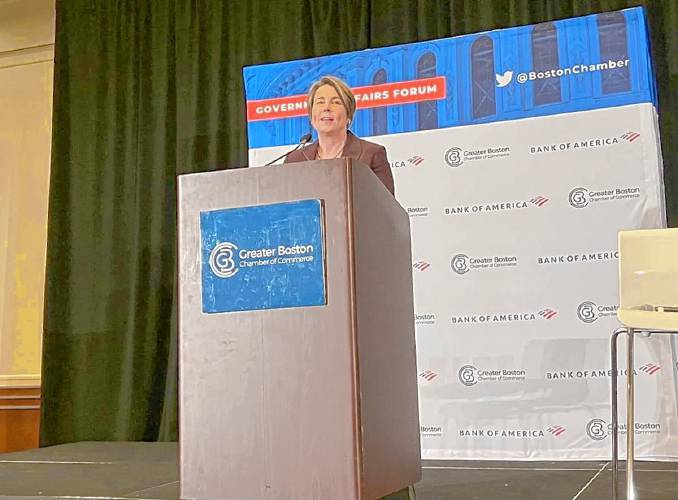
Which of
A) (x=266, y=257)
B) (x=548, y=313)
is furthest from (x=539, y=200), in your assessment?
(x=266, y=257)

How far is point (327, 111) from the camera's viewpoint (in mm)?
3229

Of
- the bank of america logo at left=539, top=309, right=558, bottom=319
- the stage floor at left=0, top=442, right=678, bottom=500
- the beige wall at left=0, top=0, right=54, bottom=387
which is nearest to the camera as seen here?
the stage floor at left=0, top=442, right=678, bottom=500

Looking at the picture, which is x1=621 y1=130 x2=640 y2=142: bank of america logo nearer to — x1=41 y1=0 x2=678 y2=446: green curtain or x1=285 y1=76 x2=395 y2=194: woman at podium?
x1=285 y1=76 x2=395 y2=194: woman at podium

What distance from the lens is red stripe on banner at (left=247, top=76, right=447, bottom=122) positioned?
369cm

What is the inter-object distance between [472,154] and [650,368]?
111 cm

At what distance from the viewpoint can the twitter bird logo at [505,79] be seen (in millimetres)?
3564

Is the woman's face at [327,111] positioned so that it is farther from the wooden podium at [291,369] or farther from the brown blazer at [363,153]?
the wooden podium at [291,369]

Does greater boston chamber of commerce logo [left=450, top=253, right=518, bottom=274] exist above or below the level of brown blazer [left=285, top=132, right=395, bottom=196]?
below

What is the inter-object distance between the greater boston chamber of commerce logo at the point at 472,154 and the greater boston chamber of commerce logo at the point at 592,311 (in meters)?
0.69

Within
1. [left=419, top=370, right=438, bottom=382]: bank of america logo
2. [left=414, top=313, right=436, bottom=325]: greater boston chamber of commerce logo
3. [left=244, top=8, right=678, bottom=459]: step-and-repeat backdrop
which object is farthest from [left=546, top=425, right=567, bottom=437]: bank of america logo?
[left=414, top=313, right=436, bottom=325]: greater boston chamber of commerce logo

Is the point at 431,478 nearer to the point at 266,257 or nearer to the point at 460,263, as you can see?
the point at 460,263


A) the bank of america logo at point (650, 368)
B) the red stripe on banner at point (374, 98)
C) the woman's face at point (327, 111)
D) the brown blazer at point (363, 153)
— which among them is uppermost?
the red stripe on banner at point (374, 98)

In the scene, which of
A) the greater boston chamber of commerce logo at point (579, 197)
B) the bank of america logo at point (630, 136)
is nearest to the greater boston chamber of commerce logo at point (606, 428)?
the greater boston chamber of commerce logo at point (579, 197)

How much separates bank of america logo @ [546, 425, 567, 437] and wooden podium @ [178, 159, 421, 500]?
1746 mm
